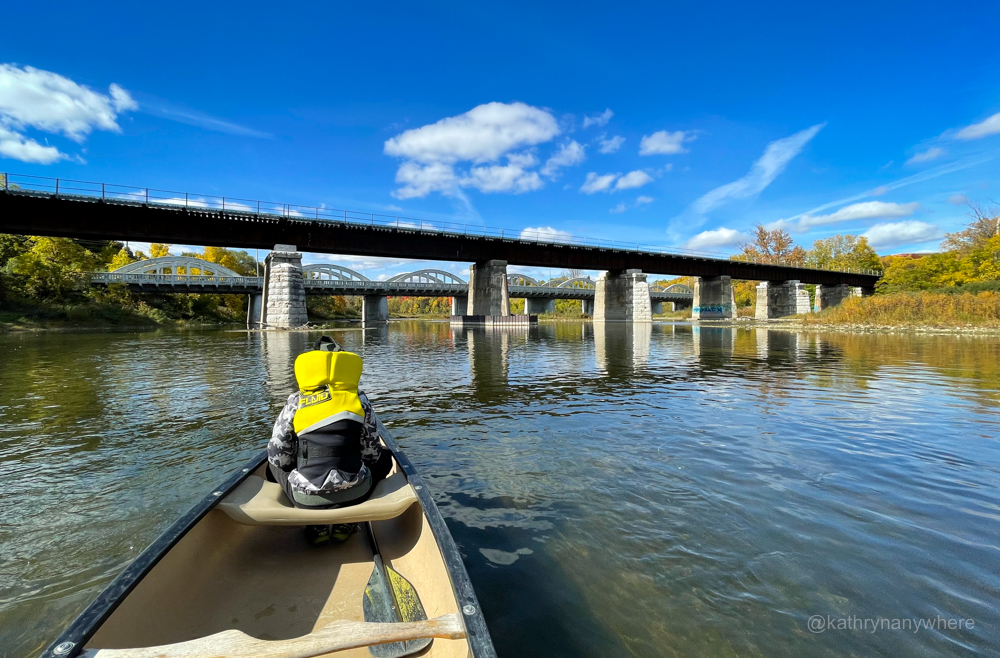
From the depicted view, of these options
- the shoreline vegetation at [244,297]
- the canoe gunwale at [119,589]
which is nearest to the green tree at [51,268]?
the shoreline vegetation at [244,297]

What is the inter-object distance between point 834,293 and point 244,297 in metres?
110

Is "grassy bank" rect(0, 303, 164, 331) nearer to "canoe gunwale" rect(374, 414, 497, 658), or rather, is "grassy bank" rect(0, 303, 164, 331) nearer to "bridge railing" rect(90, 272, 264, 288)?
"bridge railing" rect(90, 272, 264, 288)

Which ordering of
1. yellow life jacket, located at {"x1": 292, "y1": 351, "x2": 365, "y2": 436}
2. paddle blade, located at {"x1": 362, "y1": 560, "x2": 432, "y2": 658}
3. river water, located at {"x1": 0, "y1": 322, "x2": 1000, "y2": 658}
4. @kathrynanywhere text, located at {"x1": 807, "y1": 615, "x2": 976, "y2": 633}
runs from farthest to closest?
yellow life jacket, located at {"x1": 292, "y1": 351, "x2": 365, "y2": 436}, river water, located at {"x1": 0, "y1": 322, "x2": 1000, "y2": 658}, @kathrynanywhere text, located at {"x1": 807, "y1": 615, "x2": 976, "y2": 633}, paddle blade, located at {"x1": 362, "y1": 560, "x2": 432, "y2": 658}

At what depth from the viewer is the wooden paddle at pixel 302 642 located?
7.03ft

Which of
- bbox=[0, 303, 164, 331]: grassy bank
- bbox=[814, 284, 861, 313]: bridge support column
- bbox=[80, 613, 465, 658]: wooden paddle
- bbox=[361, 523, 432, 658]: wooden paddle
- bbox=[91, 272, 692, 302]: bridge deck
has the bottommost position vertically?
bbox=[361, 523, 432, 658]: wooden paddle

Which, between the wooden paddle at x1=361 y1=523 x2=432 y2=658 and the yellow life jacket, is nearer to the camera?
the wooden paddle at x1=361 y1=523 x2=432 y2=658

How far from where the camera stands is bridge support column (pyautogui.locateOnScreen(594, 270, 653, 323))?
64.2 meters

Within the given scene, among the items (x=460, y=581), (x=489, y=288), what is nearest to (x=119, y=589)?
(x=460, y=581)

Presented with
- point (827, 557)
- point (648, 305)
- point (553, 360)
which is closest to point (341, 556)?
point (827, 557)

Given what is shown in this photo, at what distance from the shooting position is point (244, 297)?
8588 centimetres

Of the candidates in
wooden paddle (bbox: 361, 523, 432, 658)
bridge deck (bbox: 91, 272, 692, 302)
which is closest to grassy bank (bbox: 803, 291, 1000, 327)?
wooden paddle (bbox: 361, 523, 432, 658)

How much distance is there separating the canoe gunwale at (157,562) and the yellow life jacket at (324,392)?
0.90m

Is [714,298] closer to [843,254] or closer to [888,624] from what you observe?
[843,254]

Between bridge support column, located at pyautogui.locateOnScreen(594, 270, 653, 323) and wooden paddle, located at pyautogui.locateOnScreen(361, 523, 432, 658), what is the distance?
6366 cm
